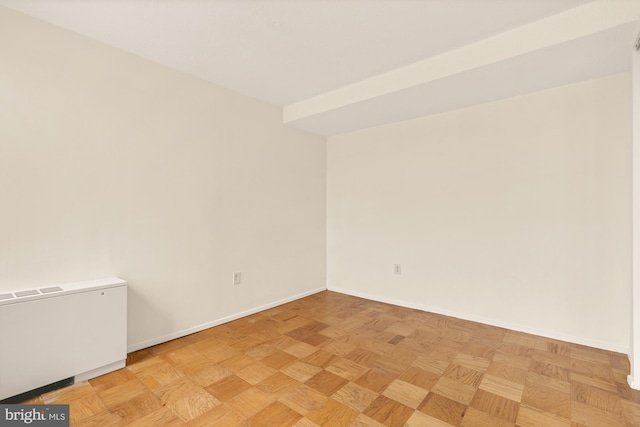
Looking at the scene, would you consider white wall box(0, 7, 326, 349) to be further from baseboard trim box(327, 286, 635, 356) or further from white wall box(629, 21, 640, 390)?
white wall box(629, 21, 640, 390)

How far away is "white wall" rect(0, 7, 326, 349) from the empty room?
0.04 feet

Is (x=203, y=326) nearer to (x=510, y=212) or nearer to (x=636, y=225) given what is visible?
(x=510, y=212)

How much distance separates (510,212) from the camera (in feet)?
8.87

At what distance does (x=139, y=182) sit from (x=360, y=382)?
2.14 meters

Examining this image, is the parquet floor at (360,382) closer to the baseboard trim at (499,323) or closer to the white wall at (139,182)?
the baseboard trim at (499,323)

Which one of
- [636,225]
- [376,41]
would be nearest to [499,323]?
[636,225]

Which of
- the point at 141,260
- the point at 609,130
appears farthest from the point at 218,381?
the point at 609,130

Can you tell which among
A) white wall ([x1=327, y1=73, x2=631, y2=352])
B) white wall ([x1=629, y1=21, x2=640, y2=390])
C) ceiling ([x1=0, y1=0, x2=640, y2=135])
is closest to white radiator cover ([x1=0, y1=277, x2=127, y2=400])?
ceiling ([x1=0, y1=0, x2=640, y2=135])

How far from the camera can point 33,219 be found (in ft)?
5.99

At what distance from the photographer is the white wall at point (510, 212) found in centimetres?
230

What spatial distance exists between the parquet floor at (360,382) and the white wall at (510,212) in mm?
322

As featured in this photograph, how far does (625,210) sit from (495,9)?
1805 mm

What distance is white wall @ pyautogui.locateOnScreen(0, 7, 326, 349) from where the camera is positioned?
1804 millimetres

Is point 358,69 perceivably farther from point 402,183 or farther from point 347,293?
point 347,293
